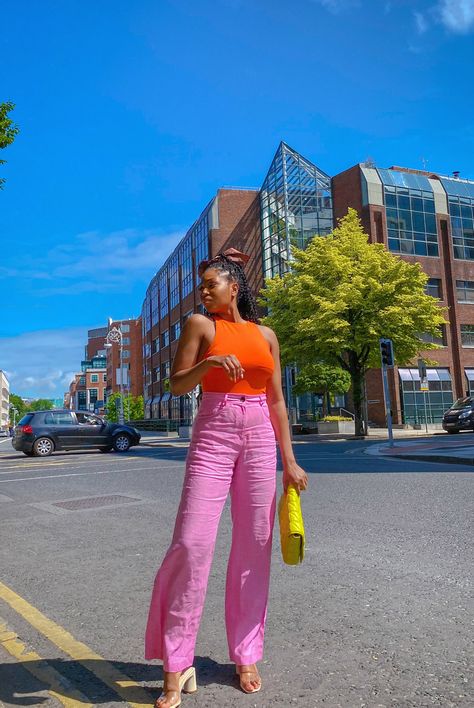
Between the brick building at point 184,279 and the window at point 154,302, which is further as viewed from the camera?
the window at point 154,302

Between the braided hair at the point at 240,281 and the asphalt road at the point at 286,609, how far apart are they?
5.38ft

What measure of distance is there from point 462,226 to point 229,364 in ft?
156

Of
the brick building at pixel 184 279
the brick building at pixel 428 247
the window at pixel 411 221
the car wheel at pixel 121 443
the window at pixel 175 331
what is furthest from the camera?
the window at pixel 175 331

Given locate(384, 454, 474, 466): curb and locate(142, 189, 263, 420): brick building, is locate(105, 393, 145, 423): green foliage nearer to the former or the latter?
locate(142, 189, 263, 420): brick building

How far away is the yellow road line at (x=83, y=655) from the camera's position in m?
2.57

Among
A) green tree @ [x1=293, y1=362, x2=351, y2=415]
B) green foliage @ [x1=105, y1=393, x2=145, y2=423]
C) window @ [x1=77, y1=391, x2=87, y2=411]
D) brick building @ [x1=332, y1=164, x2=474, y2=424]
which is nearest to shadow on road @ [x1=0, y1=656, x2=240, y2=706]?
green tree @ [x1=293, y1=362, x2=351, y2=415]

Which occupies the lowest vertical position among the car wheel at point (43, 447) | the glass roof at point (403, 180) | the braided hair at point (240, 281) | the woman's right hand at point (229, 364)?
the car wheel at point (43, 447)

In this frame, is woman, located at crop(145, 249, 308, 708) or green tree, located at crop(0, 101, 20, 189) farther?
green tree, located at crop(0, 101, 20, 189)

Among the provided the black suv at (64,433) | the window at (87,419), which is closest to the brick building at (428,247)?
the black suv at (64,433)

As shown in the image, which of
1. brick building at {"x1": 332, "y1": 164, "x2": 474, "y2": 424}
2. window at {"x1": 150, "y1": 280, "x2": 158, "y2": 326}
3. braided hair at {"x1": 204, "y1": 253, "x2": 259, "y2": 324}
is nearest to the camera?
braided hair at {"x1": 204, "y1": 253, "x2": 259, "y2": 324}

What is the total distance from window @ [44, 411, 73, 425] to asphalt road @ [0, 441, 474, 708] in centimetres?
1367

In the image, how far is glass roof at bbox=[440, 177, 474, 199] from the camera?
46.4 m

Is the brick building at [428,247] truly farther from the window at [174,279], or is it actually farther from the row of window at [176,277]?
the window at [174,279]

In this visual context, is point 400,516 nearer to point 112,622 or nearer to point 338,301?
point 112,622
